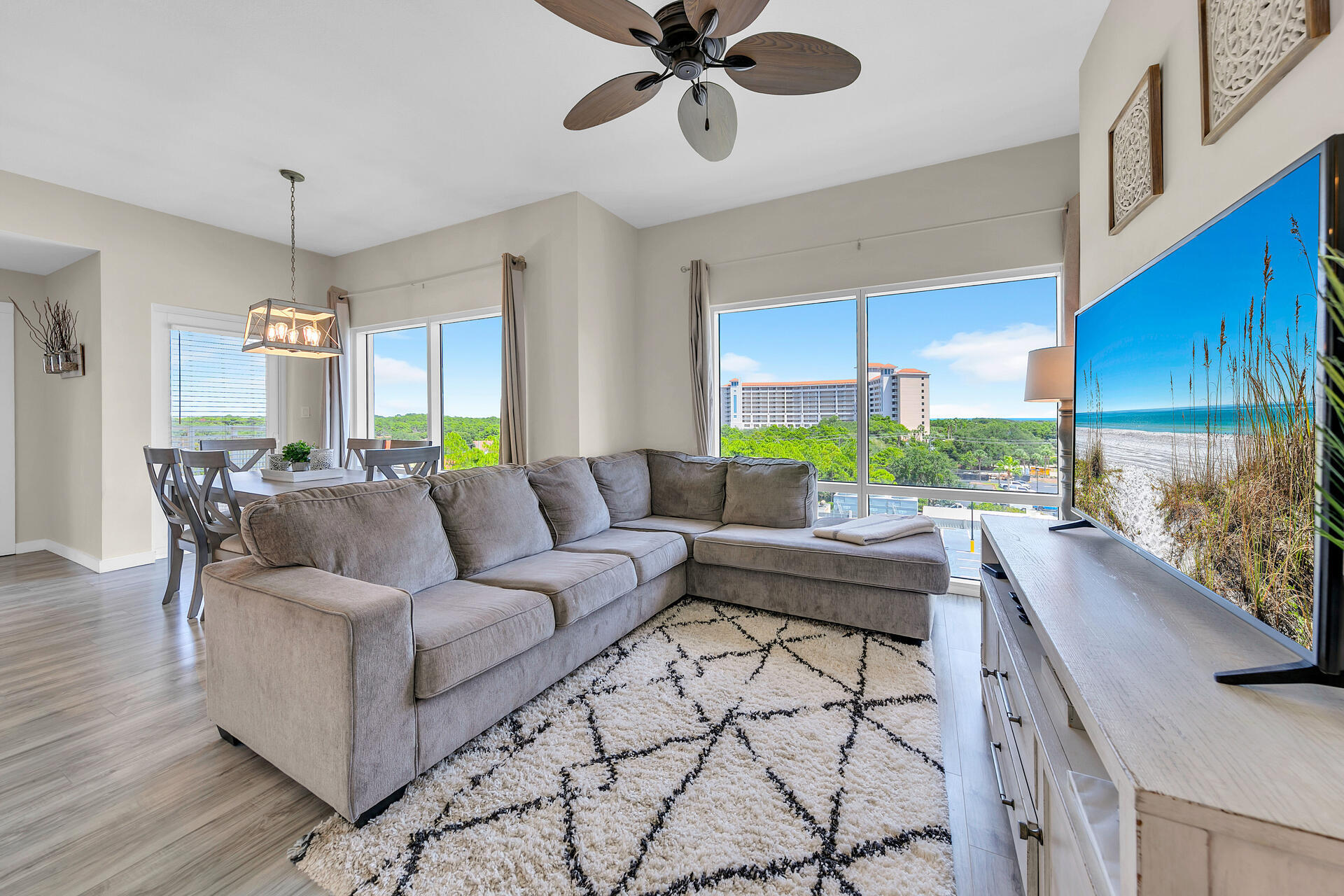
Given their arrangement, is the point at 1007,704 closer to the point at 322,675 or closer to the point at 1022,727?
the point at 1022,727

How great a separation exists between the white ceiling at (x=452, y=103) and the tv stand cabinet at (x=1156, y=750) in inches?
92.0

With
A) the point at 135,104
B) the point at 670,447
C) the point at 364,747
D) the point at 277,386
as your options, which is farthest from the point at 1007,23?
the point at 277,386

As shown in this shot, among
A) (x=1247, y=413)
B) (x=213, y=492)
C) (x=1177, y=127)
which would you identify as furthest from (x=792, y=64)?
(x=213, y=492)

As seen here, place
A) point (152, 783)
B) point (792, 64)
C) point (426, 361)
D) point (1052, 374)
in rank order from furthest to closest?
point (426, 361) → point (1052, 374) → point (792, 64) → point (152, 783)

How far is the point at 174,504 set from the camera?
3.18 m

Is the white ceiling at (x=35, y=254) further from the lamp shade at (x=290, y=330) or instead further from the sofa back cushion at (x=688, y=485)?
the sofa back cushion at (x=688, y=485)

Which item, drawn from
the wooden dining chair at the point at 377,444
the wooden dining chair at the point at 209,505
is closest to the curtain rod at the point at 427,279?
the wooden dining chair at the point at 377,444

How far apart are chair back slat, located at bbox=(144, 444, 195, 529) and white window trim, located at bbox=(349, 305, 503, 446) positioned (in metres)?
1.77

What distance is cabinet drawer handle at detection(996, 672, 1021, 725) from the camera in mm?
1280

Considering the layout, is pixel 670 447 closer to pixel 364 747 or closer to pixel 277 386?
pixel 364 747

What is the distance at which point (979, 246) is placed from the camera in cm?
326

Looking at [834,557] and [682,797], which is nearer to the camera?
[682,797]

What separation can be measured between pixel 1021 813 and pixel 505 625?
1.52 m

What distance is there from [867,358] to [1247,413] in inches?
111
